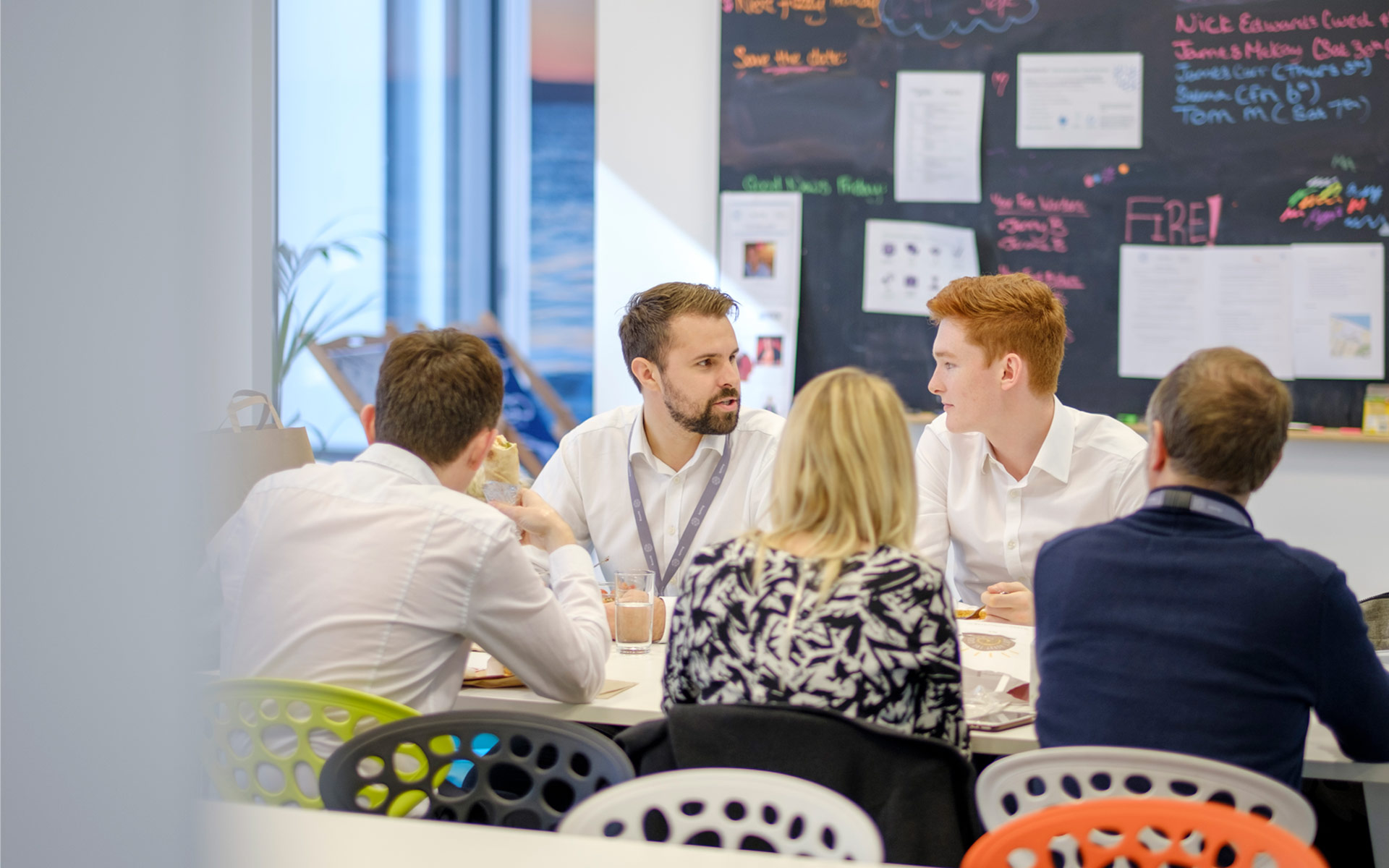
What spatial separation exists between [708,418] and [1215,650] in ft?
4.50

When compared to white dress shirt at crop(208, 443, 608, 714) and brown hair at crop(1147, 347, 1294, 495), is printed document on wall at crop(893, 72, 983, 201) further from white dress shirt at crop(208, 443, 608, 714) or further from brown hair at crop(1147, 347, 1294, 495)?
white dress shirt at crop(208, 443, 608, 714)

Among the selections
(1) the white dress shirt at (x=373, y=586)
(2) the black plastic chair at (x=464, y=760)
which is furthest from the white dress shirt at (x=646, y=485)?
(2) the black plastic chair at (x=464, y=760)

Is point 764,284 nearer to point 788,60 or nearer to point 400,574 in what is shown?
point 788,60

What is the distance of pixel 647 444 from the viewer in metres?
2.62

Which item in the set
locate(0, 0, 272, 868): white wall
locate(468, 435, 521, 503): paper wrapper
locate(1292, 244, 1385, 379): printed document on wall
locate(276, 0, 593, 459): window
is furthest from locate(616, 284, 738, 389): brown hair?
locate(0, 0, 272, 868): white wall

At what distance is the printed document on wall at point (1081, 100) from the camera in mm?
3615

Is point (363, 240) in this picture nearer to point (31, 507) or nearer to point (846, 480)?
point (846, 480)

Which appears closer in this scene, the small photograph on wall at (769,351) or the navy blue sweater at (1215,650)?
the navy blue sweater at (1215,650)

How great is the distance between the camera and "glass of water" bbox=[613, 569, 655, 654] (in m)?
1.97

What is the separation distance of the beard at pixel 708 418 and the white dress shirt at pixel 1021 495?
0.46 m

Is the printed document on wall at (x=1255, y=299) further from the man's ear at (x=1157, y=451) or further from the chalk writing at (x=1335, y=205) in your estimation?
the man's ear at (x=1157, y=451)

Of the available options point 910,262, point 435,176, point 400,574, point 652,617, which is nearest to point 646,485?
point 652,617

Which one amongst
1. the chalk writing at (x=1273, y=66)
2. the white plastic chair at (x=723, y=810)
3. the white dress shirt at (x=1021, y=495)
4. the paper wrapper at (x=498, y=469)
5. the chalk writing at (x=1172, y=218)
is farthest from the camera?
the chalk writing at (x=1172, y=218)

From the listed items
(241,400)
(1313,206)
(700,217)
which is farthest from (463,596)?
(1313,206)
